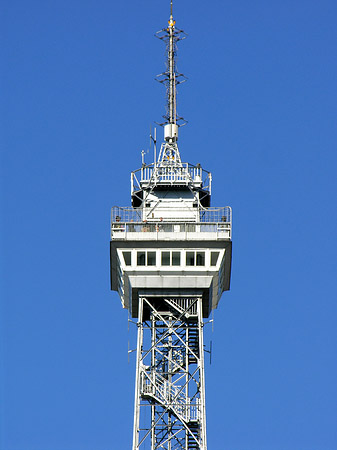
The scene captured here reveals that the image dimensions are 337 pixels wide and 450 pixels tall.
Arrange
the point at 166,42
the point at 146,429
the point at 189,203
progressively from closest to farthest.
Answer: the point at 146,429
the point at 189,203
the point at 166,42

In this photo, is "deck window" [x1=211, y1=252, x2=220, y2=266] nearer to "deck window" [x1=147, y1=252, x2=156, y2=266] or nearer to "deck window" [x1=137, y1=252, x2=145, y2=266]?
"deck window" [x1=147, y1=252, x2=156, y2=266]

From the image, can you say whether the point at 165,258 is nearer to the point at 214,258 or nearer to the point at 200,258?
the point at 200,258

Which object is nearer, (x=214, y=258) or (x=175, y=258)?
(x=175, y=258)

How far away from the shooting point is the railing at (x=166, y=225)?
176 meters

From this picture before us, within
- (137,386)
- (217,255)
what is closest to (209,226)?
(217,255)

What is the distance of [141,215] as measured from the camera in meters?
180

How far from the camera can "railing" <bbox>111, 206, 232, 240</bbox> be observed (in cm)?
17575

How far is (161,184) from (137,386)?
795 inches

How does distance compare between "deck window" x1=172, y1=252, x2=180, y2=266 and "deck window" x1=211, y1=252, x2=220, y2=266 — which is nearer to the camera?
"deck window" x1=172, y1=252, x2=180, y2=266

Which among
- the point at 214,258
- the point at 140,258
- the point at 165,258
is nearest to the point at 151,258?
the point at 140,258

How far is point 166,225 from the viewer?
177375 millimetres

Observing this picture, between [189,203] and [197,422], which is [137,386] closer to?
[197,422]

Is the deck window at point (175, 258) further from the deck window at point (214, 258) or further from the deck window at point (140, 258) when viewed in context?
the deck window at point (214, 258)

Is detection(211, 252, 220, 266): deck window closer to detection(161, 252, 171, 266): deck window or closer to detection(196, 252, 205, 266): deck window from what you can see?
detection(196, 252, 205, 266): deck window
